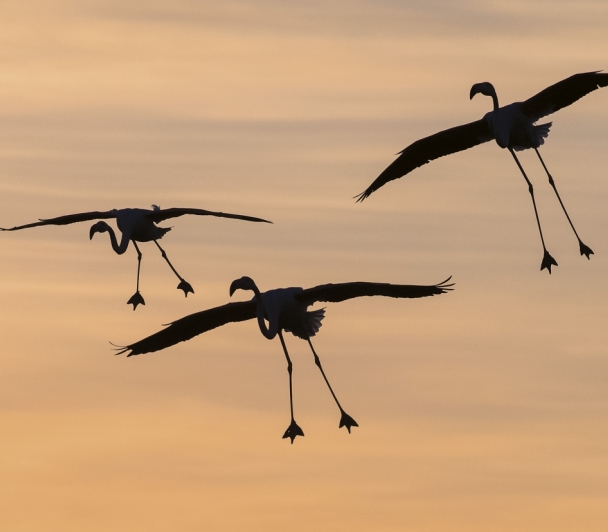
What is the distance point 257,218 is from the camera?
121ft

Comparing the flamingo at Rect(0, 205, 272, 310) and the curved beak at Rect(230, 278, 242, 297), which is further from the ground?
the flamingo at Rect(0, 205, 272, 310)

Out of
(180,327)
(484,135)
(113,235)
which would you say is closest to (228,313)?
(180,327)

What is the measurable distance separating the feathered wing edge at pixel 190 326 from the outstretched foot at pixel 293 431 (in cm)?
258

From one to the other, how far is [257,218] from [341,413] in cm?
465

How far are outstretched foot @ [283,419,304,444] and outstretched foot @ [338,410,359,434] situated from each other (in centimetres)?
83

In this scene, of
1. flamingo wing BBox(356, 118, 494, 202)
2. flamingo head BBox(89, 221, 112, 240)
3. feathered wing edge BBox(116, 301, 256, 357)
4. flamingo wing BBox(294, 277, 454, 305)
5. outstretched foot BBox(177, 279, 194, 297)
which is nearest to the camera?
flamingo wing BBox(294, 277, 454, 305)

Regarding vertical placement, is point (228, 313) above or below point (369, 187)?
below

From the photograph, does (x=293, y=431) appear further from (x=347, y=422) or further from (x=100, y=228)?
(x=100, y=228)

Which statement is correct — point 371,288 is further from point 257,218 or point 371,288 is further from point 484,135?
point 484,135

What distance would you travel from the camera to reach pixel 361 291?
119 feet

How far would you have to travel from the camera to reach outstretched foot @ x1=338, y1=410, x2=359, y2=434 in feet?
126

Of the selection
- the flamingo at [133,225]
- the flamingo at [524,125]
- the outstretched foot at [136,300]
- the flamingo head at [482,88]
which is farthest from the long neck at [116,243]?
the flamingo head at [482,88]

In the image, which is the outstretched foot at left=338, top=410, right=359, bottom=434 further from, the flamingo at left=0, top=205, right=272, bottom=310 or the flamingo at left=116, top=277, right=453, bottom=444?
the flamingo at left=0, top=205, right=272, bottom=310

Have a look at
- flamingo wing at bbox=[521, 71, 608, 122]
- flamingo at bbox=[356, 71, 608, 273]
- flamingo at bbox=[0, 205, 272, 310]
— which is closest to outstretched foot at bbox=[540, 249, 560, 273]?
flamingo at bbox=[356, 71, 608, 273]
